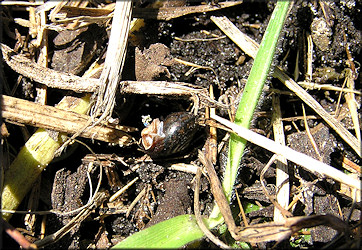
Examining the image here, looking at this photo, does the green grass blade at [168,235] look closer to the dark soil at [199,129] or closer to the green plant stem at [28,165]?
the dark soil at [199,129]

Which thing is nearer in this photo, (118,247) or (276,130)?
(118,247)

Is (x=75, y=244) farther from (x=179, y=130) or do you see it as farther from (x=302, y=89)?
(x=302, y=89)

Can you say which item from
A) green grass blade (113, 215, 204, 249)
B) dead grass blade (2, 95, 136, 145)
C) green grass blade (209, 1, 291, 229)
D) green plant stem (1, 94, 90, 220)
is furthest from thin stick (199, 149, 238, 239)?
green plant stem (1, 94, 90, 220)

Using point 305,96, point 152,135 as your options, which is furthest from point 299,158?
point 152,135

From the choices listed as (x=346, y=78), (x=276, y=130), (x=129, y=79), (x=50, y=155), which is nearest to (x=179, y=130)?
(x=129, y=79)

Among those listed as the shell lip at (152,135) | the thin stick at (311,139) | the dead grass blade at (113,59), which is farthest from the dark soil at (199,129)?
the dead grass blade at (113,59)

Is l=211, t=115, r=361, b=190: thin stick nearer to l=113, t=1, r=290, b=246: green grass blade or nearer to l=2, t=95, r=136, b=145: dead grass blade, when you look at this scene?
l=113, t=1, r=290, b=246: green grass blade

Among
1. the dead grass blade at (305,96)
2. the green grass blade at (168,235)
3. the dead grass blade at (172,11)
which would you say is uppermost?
the dead grass blade at (172,11)
